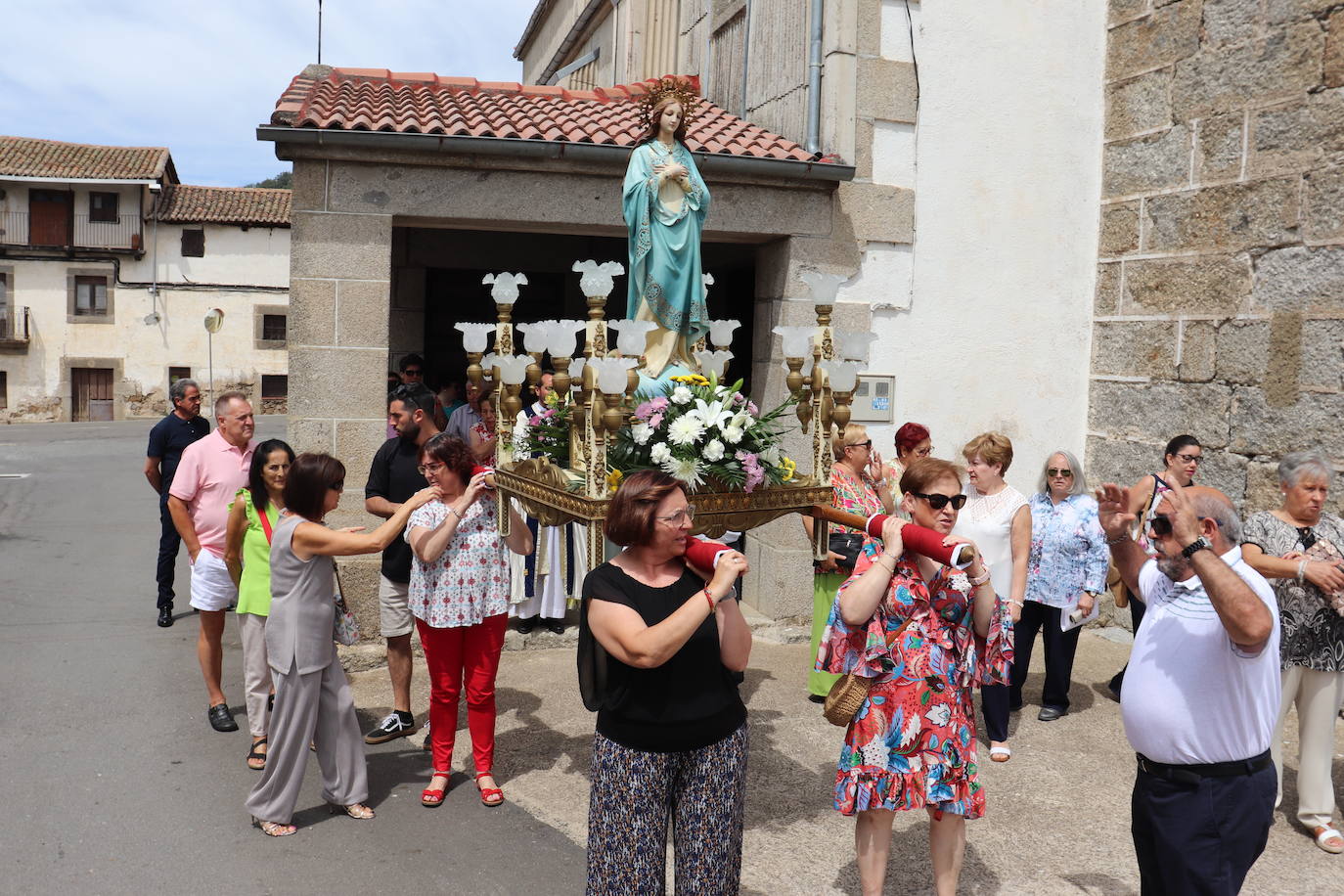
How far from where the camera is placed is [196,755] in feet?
17.8

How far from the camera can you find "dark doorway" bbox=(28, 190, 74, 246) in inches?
1259

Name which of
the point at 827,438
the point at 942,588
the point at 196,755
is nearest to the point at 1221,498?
the point at 942,588

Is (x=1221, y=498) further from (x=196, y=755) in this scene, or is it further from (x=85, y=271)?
(x=85, y=271)

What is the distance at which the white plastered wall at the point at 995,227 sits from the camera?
818 cm

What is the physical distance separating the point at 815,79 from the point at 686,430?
489 cm

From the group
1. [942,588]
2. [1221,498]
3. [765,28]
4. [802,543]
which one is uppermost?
[765,28]

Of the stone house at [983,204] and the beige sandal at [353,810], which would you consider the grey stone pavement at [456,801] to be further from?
the stone house at [983,204]

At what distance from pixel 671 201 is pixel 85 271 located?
3314cm

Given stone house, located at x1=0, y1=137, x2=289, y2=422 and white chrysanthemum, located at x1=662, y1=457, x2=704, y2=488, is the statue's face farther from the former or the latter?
stone house, located at x1=0, y1=137, x2=289, y2=422

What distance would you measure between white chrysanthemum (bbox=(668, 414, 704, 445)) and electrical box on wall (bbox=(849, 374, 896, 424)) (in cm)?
414

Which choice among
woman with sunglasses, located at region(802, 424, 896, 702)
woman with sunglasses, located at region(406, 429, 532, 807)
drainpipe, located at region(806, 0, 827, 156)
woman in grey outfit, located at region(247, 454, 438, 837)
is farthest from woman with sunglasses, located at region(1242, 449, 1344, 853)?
drainpipe, located at region(806, 0, 827, 156)

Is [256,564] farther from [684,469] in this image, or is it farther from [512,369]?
[684,469]

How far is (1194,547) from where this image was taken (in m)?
2.75

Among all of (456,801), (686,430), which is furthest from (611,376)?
(456,801)
